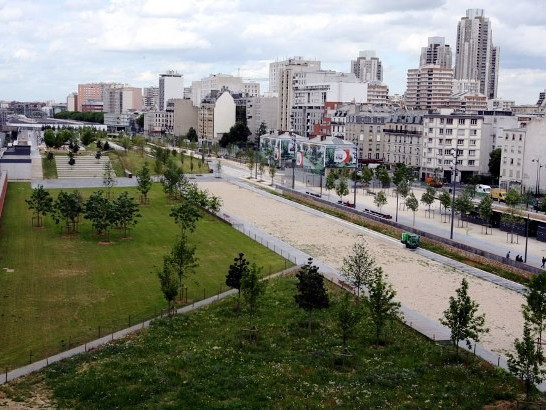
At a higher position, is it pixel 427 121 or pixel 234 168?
pixel 427 121

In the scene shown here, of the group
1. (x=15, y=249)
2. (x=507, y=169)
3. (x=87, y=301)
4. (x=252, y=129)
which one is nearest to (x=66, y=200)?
(x=15, y=249)

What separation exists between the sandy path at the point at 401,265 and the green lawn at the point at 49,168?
22.7 metres

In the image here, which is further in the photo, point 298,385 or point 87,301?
point 87,301

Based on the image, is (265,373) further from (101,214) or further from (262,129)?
(262,129)

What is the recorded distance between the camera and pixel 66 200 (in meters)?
40.3

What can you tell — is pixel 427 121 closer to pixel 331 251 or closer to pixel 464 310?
pixel 331 251

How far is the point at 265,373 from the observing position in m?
19.1

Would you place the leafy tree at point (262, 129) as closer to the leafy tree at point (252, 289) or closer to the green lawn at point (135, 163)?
the green lawn at point (135, 163)

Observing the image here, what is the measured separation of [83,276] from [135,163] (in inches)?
2028

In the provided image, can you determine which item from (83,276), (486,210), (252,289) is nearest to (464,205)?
(486,210)

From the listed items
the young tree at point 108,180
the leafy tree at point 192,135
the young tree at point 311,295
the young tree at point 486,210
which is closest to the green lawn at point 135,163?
the young tree at point 108,180

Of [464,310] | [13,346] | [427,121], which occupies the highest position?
[427,121]

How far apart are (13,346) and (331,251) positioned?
2020 cm

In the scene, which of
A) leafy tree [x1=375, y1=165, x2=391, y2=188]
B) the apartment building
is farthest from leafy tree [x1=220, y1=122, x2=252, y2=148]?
leafy tree [x1=375, y1=165, x2=391, y2=188]
